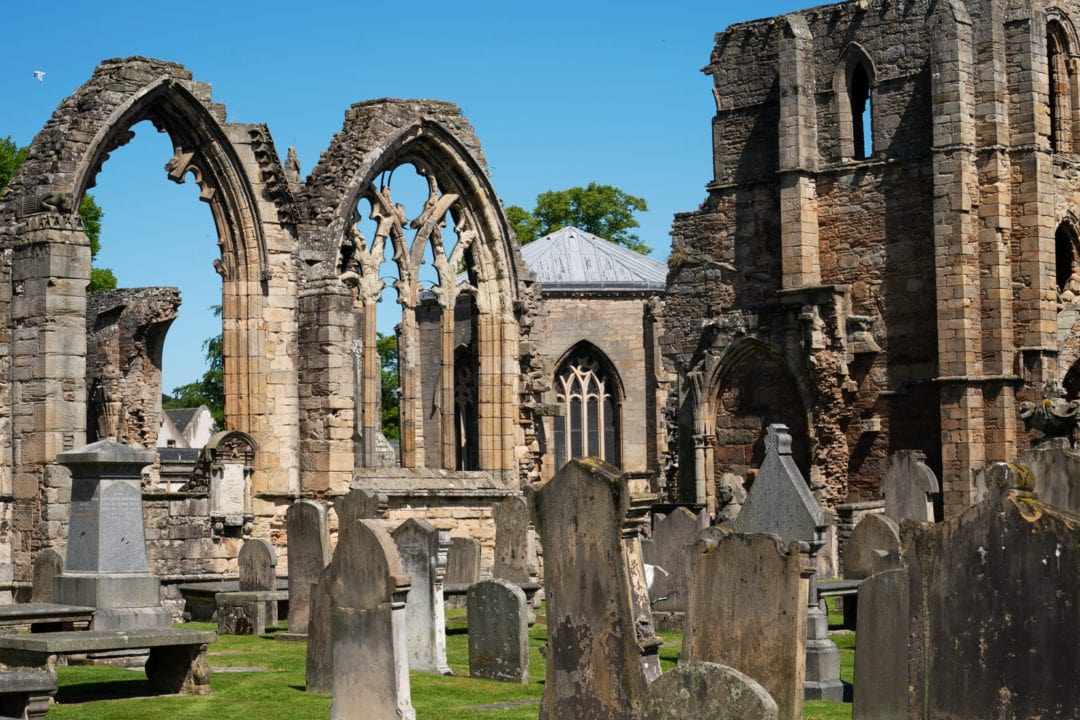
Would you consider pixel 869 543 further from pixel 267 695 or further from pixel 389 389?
pixel 389 389

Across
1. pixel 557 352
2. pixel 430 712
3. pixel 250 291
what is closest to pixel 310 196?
pixel 250 291

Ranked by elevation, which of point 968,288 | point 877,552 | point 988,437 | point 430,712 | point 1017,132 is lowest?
point 430,712

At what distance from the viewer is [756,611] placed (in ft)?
33.9

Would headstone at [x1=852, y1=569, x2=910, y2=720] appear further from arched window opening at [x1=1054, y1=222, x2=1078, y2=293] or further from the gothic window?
the gothic window

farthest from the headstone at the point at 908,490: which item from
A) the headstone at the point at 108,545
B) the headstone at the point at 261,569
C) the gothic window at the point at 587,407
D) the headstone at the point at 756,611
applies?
the gothic window at the point at 587,407

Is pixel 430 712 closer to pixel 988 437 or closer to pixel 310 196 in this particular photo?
pixel 310 196

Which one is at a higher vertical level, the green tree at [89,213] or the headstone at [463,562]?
the green tree at [89,213]

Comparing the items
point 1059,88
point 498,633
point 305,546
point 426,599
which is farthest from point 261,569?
point 1059,88

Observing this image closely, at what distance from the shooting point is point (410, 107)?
24.2 m

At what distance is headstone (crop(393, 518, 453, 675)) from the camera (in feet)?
47.5

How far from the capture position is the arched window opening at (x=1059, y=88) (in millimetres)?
33281

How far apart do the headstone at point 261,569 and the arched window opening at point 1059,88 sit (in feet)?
64.6

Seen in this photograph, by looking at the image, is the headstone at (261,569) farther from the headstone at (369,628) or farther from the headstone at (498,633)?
the headstone at (369,628)

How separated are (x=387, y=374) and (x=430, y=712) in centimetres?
5114
